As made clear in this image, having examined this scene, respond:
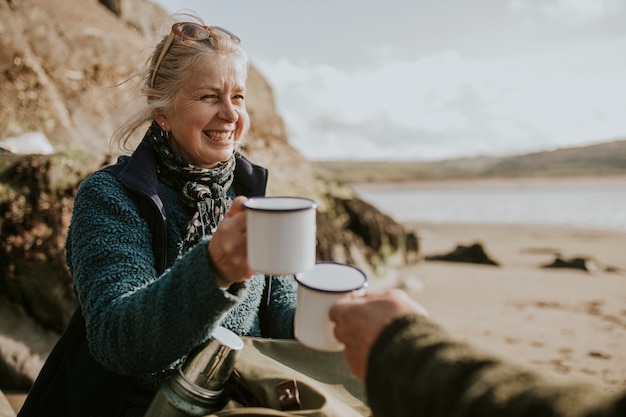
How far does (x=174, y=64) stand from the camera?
2348mm

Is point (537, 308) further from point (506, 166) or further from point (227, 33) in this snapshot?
point (506, 166)

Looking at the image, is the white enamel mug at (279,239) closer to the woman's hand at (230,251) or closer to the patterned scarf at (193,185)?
the woman's hand at (230,251)

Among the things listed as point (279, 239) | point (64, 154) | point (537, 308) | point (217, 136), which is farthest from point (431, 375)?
point (537, 308)

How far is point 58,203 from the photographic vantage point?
456 centimetres

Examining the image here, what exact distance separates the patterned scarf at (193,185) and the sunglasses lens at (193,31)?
0.43 m

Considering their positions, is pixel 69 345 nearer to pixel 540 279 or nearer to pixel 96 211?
pixel 96 211

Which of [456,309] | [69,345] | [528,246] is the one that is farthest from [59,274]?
[528,246]

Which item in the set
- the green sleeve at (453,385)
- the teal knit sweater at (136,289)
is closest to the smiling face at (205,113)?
the teal knit sweater at (136,289)

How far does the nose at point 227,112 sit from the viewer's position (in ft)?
7.75

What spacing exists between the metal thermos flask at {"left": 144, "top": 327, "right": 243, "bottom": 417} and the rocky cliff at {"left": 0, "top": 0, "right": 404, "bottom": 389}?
1.50 metres

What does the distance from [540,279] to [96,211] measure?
961 centimetres

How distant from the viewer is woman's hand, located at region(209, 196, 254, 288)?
60.5 inches

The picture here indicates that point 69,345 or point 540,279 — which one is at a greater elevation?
point 69,345

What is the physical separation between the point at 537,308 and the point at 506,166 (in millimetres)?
115796
